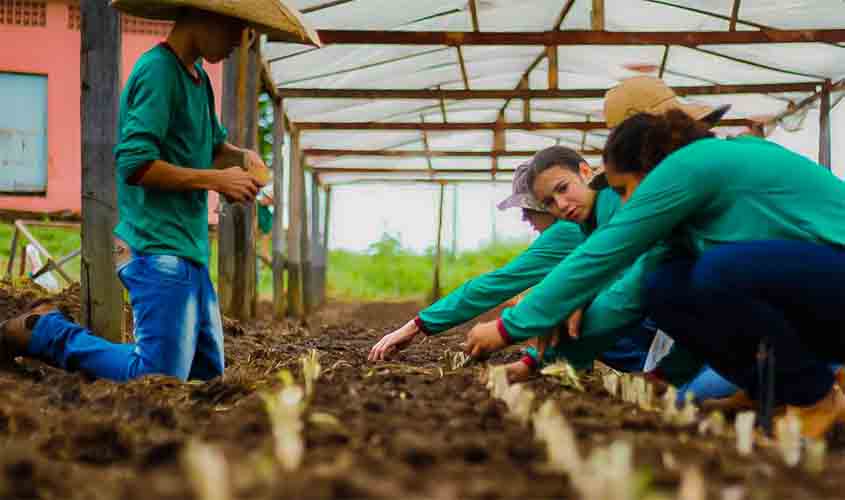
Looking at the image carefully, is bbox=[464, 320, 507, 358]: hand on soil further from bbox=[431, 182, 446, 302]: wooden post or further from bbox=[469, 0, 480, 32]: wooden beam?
bbox=[431, 182, 446, 302]: wooden post

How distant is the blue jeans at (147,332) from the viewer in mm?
3164

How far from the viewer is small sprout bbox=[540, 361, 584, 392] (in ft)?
9.94

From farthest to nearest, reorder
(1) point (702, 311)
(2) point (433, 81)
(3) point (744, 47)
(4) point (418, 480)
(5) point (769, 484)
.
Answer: (2) point (433, 81) → (3) point (744, 47) → (1) point (702, 311) → (5) point (769, 484) → (4) point (418, 480)

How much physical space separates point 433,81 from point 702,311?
8.38 m

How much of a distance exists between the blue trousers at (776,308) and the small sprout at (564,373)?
49 centimetres

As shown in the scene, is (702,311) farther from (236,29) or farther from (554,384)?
(236,29)

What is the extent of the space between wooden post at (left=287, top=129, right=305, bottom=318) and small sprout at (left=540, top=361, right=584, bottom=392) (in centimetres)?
800

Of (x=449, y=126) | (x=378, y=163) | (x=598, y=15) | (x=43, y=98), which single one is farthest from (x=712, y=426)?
(x=378, y=163)

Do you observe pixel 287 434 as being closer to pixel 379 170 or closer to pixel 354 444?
pixel 354 444

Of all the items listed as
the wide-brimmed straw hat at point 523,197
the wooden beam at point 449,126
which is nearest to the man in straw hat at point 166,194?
the wide-brimmed straw hat at point 523,197

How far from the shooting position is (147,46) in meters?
9.82

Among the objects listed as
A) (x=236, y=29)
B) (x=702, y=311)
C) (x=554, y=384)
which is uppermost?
(x=236, y=29)

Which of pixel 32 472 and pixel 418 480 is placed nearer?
pixel 418 480

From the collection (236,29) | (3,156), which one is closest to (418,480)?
(236,29)
